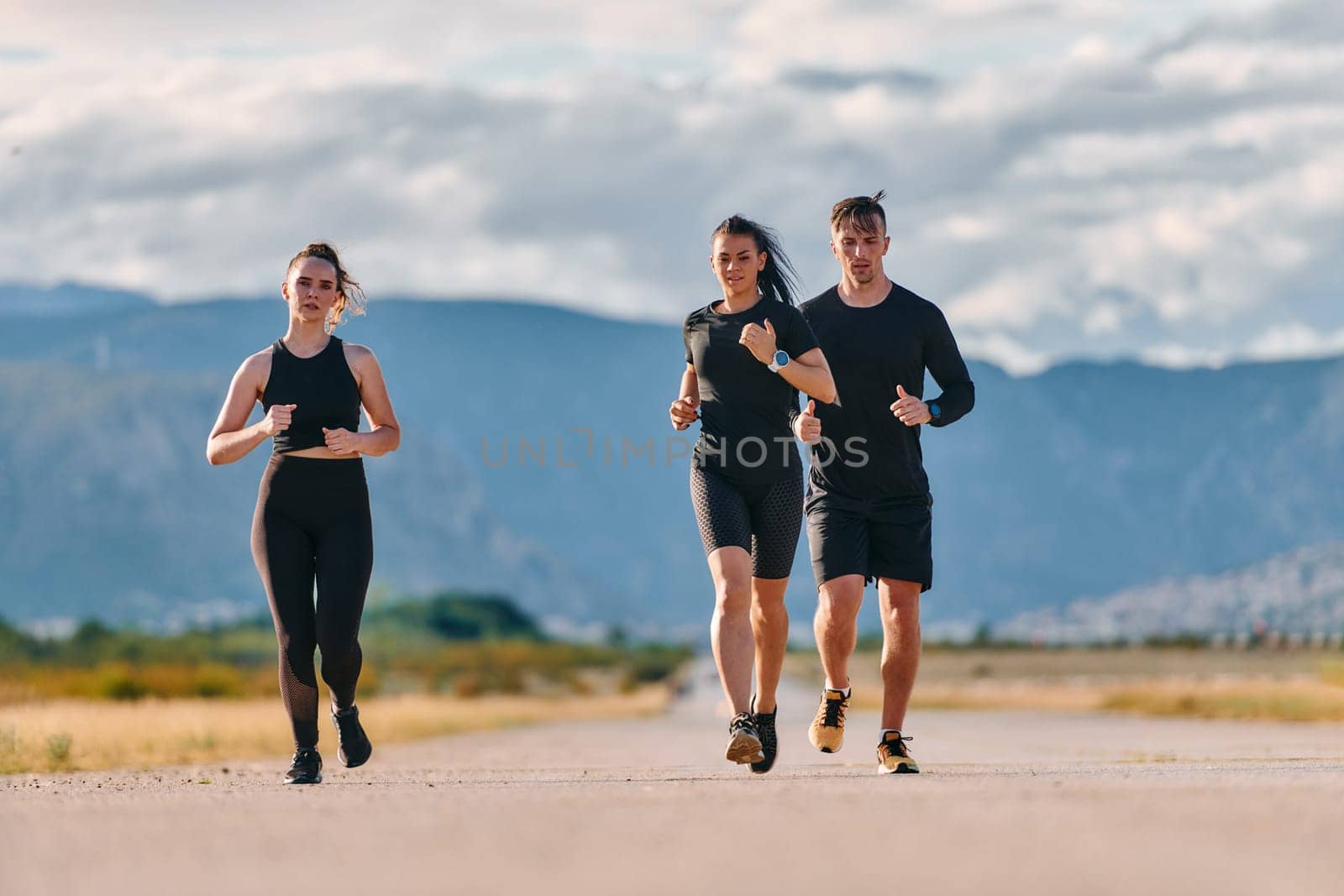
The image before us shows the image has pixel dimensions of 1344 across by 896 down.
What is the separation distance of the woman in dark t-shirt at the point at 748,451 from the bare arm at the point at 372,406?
1.32 m

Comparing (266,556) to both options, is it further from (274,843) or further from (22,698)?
(22,698)

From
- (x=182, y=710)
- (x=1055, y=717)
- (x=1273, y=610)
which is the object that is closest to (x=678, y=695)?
(x=1055, y=717)

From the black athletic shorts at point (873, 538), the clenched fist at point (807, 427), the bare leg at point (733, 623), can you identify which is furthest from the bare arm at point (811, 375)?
the bare leg at point (733, 623)

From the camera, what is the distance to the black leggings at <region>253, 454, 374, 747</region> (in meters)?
9.63

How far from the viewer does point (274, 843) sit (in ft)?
21.1

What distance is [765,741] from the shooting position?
32.1 feet

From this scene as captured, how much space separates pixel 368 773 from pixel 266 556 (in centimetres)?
213

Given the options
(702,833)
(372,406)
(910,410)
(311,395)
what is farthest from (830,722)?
(702,833)

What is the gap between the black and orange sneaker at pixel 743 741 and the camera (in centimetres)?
948

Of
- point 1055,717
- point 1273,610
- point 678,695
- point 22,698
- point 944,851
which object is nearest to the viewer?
point 944,851

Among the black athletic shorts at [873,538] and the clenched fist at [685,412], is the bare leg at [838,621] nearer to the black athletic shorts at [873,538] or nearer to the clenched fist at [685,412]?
the black athletic shorts at [873,538]

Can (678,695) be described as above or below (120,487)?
below

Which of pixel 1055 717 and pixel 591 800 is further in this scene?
pixel 1055 717

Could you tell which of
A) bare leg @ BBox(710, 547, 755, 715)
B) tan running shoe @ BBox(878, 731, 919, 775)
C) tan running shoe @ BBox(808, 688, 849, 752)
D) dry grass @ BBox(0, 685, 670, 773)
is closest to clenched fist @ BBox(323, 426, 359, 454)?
bare leg @ BBox(710, 547, 755, 715)
